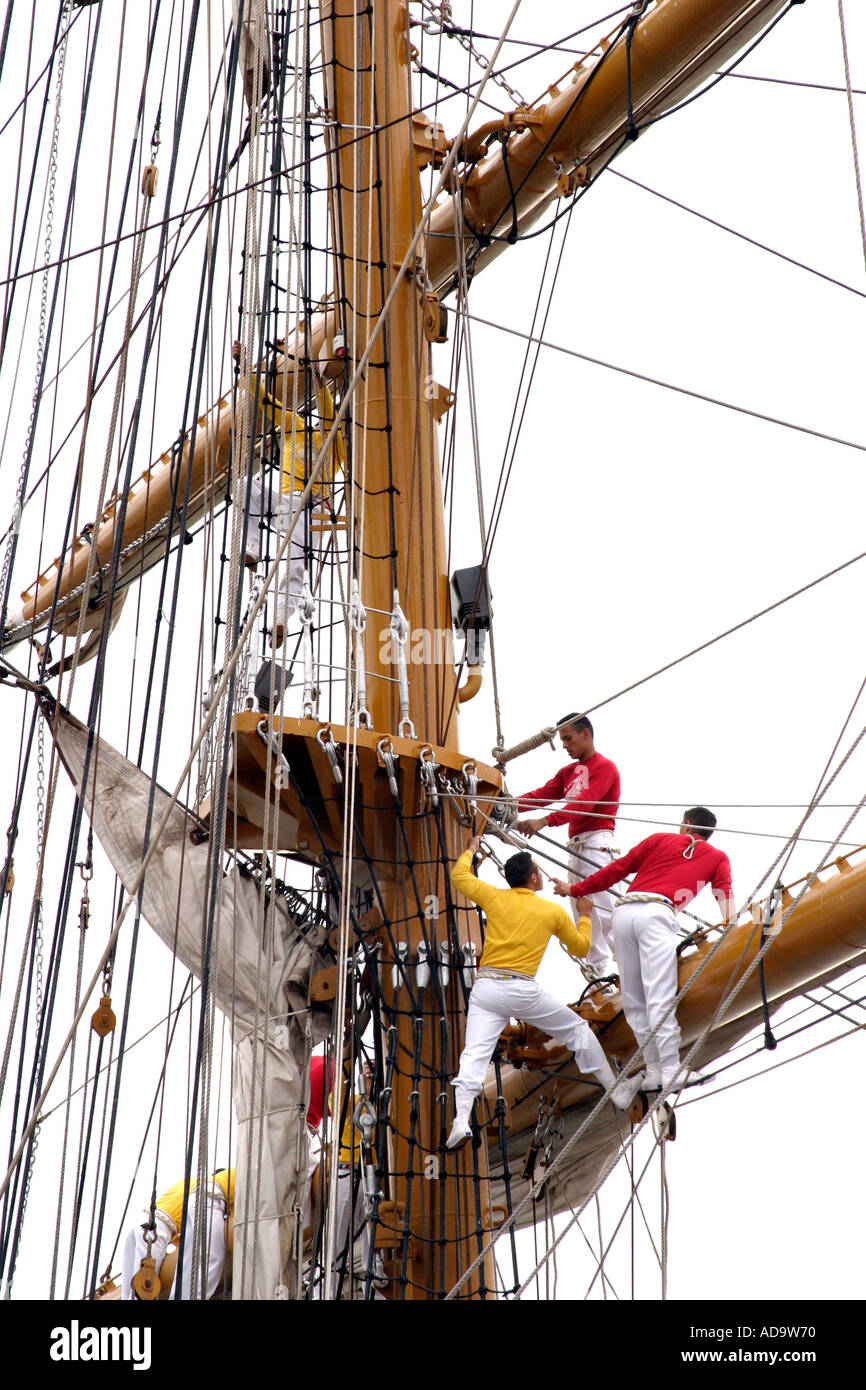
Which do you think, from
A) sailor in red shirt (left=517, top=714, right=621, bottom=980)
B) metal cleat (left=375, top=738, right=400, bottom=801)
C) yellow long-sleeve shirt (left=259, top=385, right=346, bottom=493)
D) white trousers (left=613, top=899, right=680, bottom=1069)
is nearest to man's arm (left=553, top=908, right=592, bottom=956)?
white trousers (left=613, top=899, right=680, bottom=1069)

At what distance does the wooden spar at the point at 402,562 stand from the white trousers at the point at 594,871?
433mm

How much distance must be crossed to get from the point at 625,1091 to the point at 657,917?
570mm

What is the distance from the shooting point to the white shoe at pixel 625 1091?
256 inches

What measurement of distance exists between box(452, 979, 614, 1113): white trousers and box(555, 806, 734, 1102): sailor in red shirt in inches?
8.0

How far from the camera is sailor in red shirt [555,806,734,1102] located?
21.5 ft

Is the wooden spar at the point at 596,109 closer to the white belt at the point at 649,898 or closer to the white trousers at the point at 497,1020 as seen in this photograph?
the white belt at the point at 649,898

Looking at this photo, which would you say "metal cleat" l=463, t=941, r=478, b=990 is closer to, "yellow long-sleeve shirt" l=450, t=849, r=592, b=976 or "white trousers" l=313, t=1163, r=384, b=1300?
"yellow long-sleeve shirt" l=450, t=849, r=592, b=976

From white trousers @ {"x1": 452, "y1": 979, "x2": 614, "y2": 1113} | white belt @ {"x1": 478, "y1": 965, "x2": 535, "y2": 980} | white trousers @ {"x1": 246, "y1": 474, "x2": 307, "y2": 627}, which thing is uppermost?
white trousers @ {"x1": 246, "y1": 474, "x2": 307, "y2": 627}

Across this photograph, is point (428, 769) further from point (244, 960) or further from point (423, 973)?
point (244, 960)

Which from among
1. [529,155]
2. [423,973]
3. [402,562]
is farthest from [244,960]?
[529,155]
